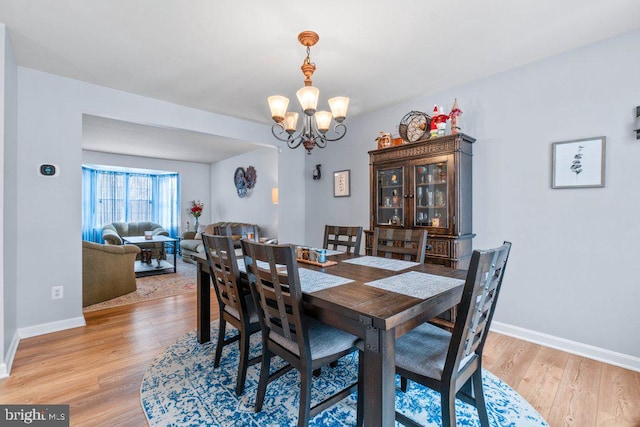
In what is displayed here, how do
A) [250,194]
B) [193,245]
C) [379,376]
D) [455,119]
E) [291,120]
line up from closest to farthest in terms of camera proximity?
Answer: [379,376], [291,120], [455,119], [193,245], [250,194]

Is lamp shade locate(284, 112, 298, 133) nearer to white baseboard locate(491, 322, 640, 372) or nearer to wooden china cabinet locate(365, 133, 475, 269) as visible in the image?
wooden china cabinet locate(365, 133, 475, 269)

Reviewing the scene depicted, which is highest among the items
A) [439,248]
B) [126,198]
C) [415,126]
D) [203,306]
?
[415,126]

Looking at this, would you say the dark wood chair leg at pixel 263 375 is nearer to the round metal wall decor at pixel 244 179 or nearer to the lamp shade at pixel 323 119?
the lamp shade at pixel 323 119

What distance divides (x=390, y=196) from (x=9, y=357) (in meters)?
3.37

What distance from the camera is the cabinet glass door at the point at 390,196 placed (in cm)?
312

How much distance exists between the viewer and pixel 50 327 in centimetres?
277

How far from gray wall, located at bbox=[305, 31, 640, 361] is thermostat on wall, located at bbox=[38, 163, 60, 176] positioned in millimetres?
3721

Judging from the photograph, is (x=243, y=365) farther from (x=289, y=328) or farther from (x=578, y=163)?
(x=578, y=163)

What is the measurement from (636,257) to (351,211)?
2.61 meters

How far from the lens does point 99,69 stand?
2.68 metres

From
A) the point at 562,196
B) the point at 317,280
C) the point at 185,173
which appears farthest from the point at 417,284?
the point at 185,173

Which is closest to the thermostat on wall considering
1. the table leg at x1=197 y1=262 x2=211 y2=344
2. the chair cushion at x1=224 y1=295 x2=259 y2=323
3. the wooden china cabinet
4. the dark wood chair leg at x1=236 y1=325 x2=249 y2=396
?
the table leg at x1=197 y1=262 x2=211 y2=344

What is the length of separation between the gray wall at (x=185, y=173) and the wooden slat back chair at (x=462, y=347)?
7.24 metres

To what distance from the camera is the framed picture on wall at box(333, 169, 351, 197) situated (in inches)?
158
